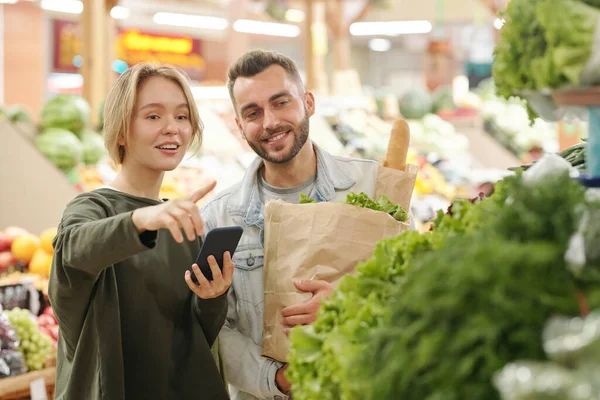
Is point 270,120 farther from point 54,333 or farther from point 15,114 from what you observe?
point 15,114

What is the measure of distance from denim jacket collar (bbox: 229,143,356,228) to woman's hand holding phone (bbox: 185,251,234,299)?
38 cm

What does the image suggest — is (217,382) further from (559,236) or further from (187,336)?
(559,236)

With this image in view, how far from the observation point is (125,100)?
224 cm

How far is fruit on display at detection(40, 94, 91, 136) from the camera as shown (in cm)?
533

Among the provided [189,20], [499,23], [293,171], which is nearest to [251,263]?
[293,171]

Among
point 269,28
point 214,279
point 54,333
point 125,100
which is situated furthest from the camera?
point 269,28

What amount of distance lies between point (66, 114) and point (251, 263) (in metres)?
3.36

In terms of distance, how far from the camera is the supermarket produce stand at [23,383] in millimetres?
3159

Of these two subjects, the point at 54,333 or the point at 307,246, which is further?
the point at 54,333

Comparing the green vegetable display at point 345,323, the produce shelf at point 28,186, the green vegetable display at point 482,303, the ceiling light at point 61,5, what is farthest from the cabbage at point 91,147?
the ceiling light at point 61,5

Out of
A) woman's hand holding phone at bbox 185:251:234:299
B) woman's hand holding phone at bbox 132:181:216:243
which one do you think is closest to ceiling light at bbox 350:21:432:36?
woman's hand holding phone at bbox 185:251:234:299

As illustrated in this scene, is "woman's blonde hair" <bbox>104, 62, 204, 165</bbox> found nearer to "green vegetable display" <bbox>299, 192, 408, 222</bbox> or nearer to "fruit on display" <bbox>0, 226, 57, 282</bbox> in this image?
"green vegetable display" <bbox>299, 192, 408, 222</bbox>

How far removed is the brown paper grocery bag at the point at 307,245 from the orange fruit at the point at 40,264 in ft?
7.30

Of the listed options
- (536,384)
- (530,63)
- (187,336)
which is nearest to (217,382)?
(187,336)
